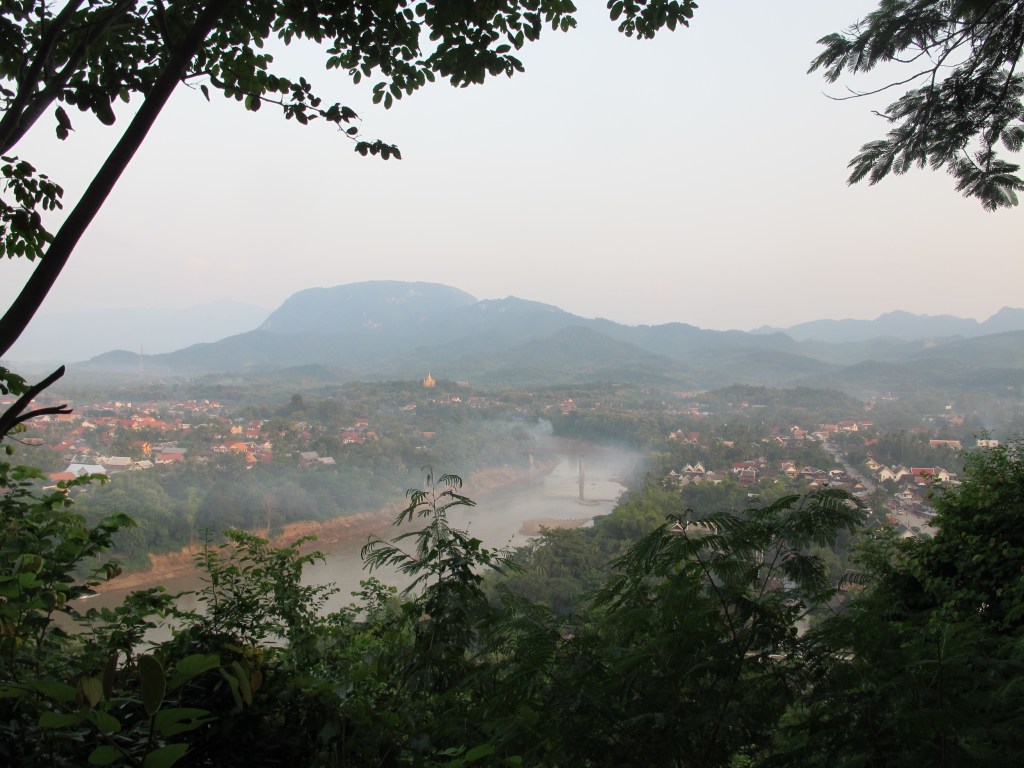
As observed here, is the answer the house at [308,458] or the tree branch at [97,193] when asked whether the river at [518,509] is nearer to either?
the house at [308,458]

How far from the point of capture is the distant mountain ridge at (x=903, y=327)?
29.2m

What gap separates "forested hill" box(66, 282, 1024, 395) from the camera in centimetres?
2645

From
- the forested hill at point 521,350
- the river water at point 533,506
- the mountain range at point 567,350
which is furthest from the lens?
the forested hill at point 521,350

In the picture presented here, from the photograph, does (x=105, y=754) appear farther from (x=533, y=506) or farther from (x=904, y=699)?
(x=533, y=506)

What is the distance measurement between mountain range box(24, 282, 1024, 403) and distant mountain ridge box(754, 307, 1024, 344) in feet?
0.39

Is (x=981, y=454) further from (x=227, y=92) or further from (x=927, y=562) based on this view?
(x=227, y=92)

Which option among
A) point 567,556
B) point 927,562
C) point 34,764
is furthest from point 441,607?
point 567,556

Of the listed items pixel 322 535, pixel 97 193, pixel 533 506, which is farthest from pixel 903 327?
pixel 97 193

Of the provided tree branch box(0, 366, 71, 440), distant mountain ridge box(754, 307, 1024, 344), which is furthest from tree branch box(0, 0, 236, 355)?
distant mountain ridge box(754, 307, 1024, 344)

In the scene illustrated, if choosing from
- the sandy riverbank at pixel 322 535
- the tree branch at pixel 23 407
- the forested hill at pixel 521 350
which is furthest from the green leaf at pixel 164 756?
Answer: the forested hill at pixel 521 350

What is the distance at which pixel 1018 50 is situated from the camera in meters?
2.42

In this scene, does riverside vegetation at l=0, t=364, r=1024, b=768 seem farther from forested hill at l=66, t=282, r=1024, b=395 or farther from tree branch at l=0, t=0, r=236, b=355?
forested hill at l=66, t=282, r=1024, b=395

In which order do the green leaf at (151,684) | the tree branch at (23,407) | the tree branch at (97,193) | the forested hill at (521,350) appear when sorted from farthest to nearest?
the forested hill at (521,350)
the tree branch at (97,193)
the tree branch at (23,407)
the green leaf at (151,684)

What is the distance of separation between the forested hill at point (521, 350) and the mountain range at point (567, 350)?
105 millimetres
